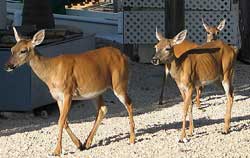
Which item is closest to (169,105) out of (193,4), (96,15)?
(193,4)

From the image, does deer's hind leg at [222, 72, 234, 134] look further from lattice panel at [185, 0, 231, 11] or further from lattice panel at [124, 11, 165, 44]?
lattice panel at [124, 11, 165, 44]

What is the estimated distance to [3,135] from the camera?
945cm

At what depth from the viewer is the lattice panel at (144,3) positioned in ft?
55.0

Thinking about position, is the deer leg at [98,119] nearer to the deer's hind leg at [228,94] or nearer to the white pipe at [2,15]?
the deer's hind leg at [228,94]

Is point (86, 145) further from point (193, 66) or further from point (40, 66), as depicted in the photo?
point (193, 66)

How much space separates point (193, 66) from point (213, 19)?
8018 millimetres

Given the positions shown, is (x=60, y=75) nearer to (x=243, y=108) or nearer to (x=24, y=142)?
(x=24, y=142)

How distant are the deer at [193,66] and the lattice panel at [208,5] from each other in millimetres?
7259

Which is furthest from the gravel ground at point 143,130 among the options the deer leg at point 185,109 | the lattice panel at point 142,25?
the lattice panel at point 142,25

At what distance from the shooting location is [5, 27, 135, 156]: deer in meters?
7.86

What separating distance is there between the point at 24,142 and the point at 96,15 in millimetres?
13991

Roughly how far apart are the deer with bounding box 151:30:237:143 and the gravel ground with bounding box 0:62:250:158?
0.34m

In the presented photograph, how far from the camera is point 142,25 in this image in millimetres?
16812

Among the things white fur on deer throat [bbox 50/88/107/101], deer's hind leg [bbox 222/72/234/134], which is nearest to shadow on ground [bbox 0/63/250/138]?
deer's hind leg [bbox 222/72/234/134]
